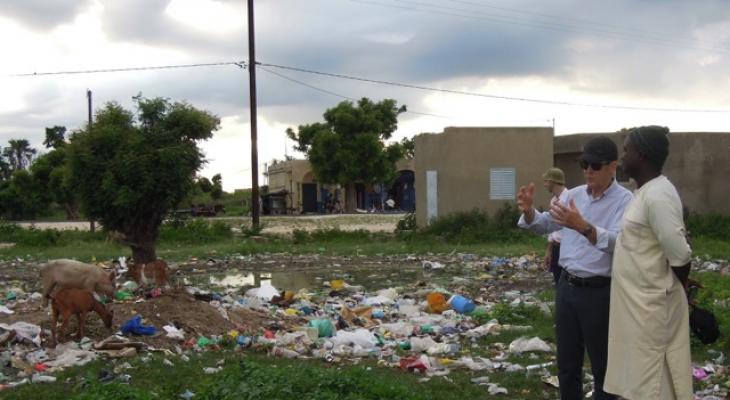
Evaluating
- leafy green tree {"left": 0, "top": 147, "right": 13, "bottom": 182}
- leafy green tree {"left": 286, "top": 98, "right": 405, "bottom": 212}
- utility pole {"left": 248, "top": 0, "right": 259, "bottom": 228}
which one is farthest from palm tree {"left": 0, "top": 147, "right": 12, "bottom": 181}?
utility pole {"left": 248, "top": 0, "right": 259, "bottom": 228}

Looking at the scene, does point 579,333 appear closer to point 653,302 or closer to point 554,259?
point 653,302

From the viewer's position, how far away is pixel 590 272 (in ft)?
13.9

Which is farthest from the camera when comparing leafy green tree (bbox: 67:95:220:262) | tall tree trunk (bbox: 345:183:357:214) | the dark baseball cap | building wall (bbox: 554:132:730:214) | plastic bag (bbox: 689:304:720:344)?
tall tree trunk (bbox: 345:183:357:214)

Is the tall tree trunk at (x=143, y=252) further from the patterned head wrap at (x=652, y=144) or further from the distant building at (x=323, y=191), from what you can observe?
the distant building at (x=323, y=191)

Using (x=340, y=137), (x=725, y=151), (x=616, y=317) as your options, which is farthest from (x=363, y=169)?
(x=616, y=317)

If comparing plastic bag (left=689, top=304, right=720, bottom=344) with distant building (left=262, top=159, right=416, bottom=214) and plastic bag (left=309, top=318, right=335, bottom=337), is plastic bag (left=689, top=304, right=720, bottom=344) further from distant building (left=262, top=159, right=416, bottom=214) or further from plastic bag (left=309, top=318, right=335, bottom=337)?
distant building (left=262, top=159, right=416, bottom=214)

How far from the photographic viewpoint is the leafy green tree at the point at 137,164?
11492mm

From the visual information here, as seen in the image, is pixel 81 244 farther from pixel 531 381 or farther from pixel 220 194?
pixel 220 194

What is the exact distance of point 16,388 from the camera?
5.42m

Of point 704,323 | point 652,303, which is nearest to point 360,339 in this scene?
point 704,323

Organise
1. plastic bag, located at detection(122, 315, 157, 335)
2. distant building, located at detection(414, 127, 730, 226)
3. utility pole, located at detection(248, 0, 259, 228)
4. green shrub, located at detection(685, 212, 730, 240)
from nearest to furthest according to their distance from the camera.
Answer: plastic bag, located at detection(122, 315, 157, 335) → green shrub, located at detection(685, 212, 730, 240) → distant building, located at detection(414, 127, 730, 226) → utility pole, located at detection(248, 0, 259, 228)

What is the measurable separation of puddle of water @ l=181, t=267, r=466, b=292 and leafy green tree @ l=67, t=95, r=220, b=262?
1667 millimetres

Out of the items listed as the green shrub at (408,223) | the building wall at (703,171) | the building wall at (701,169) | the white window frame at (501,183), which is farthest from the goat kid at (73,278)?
the building wall at (703,171)

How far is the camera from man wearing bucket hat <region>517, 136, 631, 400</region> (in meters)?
4.13
